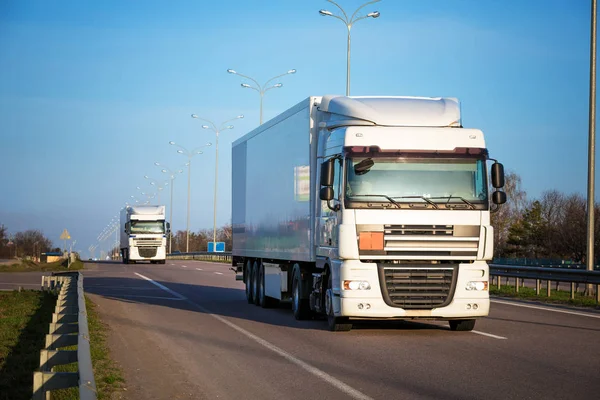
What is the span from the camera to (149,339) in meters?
15.1

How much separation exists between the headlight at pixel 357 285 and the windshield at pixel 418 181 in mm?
1267

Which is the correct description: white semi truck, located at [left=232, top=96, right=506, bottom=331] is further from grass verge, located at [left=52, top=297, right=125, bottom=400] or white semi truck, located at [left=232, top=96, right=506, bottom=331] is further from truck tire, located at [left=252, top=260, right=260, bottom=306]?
truck tire, located at [left=252, top=260, right=260, bottom=306]

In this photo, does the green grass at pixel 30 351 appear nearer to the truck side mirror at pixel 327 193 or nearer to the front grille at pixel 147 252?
the truck side mirror at pixel 327 193

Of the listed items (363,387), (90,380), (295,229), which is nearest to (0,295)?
(295,229)

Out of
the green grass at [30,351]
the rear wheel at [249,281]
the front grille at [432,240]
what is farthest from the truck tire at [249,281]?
the front grille at [432,240]

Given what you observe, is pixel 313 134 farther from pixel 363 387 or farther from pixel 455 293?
pixel 363 387

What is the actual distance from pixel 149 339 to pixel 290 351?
9.42ft

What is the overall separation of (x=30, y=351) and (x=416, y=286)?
5.85 metres

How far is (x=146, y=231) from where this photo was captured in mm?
63594

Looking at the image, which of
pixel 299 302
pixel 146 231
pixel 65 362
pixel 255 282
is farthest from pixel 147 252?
pixel 65 362

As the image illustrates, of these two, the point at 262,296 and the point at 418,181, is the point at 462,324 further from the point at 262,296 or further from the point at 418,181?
the point at 262,296

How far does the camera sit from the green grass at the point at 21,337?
33.5 ft

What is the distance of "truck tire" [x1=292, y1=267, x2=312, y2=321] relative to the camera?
18.2 metres

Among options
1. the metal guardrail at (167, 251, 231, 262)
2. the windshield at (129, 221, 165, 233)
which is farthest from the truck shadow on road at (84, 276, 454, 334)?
the metal guardrail at (167, 251, 231, 262)
